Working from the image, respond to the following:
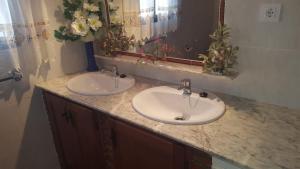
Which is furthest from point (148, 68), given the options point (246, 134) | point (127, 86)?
point (246, 134)

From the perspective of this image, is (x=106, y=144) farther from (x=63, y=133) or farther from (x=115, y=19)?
(x=115, y=19)

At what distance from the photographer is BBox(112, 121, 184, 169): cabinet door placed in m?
0.97

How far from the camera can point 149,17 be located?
151cm

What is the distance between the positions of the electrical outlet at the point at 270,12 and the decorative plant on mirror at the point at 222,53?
17 cm

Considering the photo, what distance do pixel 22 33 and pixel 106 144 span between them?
89cm

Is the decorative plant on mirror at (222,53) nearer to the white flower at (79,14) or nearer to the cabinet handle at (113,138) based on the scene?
the cabinet handle at (113,138)

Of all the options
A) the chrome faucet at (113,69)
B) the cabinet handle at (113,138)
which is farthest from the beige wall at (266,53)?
the chrome faucet at (113,69)

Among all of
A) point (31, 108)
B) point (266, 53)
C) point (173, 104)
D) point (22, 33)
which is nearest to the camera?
point (266, 53)

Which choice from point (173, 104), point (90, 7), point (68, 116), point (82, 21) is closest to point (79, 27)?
point (82, 21)

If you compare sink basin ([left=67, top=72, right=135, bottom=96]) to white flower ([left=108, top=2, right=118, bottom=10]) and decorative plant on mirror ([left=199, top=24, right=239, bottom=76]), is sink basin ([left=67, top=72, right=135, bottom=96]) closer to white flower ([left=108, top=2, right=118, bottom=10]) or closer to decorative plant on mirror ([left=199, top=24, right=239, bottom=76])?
white flower ([left=108, top=2, right=118, bottom=10])

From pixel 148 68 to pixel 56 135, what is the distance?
35.1 inches

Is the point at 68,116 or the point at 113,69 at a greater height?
the point at 113,69

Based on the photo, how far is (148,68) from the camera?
1.55 metres

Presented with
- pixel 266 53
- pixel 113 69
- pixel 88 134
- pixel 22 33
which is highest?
pixel 22 33
